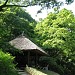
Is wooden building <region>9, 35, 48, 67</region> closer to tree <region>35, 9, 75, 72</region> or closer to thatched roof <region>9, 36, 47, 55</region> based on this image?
thatched roof <region>9, 36, 47, 55</region>

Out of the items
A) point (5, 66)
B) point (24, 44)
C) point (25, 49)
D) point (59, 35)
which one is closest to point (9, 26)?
point (24, 44)

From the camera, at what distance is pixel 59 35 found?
3234cm

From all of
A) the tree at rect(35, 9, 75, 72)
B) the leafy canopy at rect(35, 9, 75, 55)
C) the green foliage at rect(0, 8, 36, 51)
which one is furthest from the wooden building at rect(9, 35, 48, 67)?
the tree at rect(35, 9, 75, 72)

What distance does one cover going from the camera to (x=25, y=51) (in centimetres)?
2766

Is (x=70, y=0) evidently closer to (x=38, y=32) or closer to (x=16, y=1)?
(x=16, y=1)

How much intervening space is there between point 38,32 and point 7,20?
980 centimetres

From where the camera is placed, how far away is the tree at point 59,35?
3225cm

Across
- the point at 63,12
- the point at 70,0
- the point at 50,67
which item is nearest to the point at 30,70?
the point at 70,0

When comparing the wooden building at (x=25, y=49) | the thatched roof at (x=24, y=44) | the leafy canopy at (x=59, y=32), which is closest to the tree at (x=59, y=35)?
the leafy canopy at (x=59, y=32)

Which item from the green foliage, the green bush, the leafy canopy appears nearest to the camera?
the green bush

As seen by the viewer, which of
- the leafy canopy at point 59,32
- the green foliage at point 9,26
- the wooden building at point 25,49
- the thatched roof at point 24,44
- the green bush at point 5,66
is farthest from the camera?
the leafy canopy at point 59,32

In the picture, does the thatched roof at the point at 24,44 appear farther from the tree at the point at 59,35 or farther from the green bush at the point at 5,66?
the green bush at the point at 5,66

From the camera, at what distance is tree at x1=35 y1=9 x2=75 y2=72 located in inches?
1270

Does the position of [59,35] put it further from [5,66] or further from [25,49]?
[5,66]
